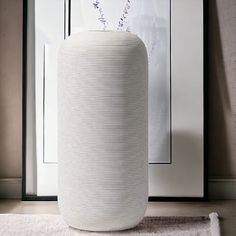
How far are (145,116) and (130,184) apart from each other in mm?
227

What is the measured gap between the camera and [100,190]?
Answer: 63.1 inches

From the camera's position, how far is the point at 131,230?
168cm

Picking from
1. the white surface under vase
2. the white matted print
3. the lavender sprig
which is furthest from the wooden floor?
the lavender sprig

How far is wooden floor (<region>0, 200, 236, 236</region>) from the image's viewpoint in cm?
192

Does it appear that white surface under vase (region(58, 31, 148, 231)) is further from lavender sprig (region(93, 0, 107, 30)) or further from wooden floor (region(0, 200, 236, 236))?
lavender sprig (region(93, 0, 107, 30))

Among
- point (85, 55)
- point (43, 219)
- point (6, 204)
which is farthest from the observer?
point (6, 204)

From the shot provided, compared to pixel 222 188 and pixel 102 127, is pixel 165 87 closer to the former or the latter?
pixel 222 188

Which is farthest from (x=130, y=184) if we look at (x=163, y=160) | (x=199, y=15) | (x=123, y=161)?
(x=199, y=15)

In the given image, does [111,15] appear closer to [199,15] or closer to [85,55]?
[199,15]

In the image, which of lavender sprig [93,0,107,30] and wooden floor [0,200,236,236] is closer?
wooden floor [0,200,236,236]

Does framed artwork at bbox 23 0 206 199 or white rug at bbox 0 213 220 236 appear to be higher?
framed artwork at bbox 23 0 206 199

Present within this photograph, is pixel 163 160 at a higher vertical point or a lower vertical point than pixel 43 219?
higher

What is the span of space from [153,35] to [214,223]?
2.70ft

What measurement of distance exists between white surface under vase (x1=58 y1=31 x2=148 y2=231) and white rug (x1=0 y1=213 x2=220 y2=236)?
0.22 feet
